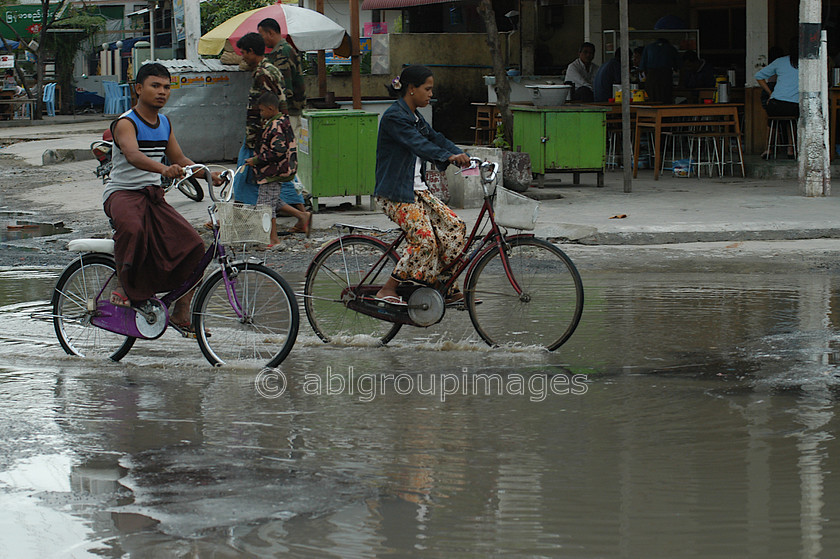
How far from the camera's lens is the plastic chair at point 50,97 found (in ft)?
117

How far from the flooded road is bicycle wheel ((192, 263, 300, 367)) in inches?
6.1

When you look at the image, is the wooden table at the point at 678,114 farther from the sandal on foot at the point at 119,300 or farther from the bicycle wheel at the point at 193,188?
the sandal on foot at the point at 119,300

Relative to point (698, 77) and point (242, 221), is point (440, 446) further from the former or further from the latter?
point (698, 77)

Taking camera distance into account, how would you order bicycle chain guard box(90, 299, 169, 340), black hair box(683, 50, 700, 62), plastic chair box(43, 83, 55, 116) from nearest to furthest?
bicycle chain guard box(90, 299, 169, 340)
black hair box(683, 50, 700, 62)
plastic chair box(43, 83, 55, 116)

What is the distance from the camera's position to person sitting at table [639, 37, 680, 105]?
52.9ft

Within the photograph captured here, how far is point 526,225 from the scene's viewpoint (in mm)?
6184

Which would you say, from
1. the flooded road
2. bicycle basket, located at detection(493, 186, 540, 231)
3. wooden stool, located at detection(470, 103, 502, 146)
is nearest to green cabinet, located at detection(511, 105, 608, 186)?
wooden stool, located at detection(470, 103, 502, 146)

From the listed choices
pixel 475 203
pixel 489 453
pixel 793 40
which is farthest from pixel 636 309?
pixel 793 40

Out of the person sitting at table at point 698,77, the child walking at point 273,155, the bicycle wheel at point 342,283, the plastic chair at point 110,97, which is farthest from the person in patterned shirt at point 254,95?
the plastic chair at point 110,97

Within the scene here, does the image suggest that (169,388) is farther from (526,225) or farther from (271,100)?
(271,100)

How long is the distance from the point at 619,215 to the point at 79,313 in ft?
22.0

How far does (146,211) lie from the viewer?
19.8 feet

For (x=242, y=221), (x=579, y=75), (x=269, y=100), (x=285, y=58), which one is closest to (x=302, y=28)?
(x=285, y=58)

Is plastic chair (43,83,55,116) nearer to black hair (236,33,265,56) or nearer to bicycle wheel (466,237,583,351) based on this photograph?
black hair (236,33,265,56)
